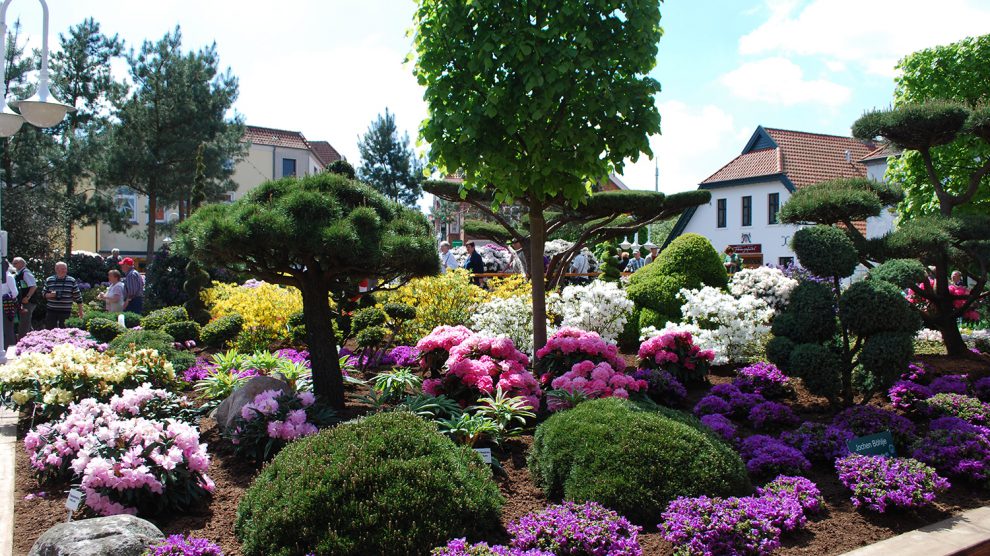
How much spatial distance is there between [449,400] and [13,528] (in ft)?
9.88

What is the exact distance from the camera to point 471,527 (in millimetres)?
3627

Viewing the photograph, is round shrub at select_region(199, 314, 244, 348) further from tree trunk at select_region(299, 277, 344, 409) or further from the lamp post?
tree trunk at select_region(299, 277, 344, 409)

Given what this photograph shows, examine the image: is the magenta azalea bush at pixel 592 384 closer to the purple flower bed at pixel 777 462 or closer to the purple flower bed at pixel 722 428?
the purple flower bed at pixel 722 428

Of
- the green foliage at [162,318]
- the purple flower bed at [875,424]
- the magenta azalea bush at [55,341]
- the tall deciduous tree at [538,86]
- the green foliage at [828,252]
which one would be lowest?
the purple flower bed at [875,424]

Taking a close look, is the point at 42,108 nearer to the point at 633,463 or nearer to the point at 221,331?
the point at 221,331

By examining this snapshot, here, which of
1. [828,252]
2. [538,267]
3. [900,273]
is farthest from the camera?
[538,267]

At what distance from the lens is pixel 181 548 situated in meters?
3.24

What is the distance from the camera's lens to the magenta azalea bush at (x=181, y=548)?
3.21m

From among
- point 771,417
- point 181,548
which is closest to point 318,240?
point 181,548

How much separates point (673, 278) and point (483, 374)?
415 centimetres

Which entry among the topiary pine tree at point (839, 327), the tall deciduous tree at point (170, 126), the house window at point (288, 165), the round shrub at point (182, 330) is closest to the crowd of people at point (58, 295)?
the round shrub at point (182, 330)

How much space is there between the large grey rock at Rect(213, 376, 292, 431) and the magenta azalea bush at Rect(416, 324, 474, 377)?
1.36m

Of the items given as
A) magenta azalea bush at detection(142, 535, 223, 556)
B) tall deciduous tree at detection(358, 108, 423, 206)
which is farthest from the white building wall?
magenta azalea bush at detection(142, 535, 223, 556)

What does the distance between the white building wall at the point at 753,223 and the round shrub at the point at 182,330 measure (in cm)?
2665
